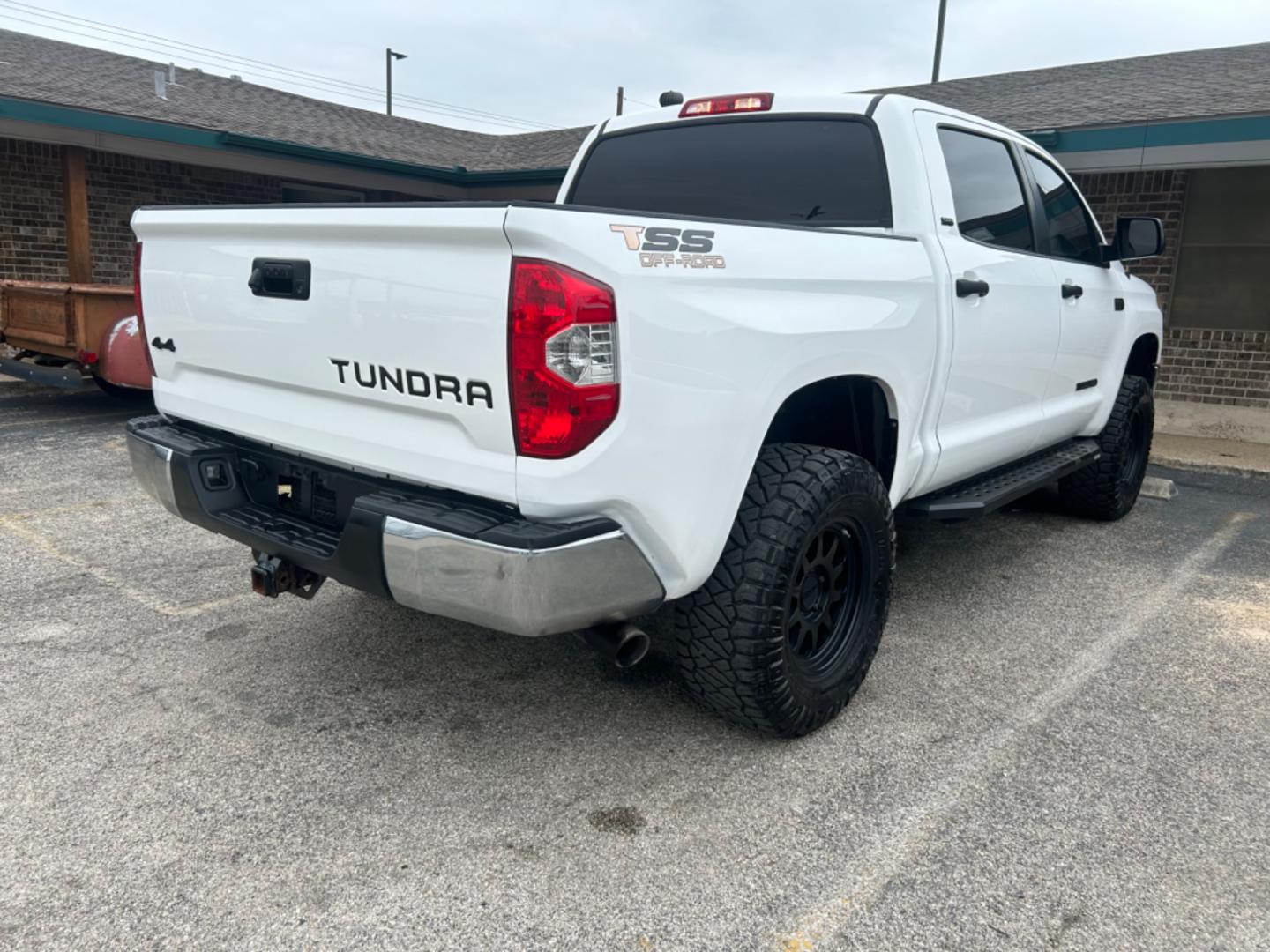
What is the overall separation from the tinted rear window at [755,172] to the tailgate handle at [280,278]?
4.75ft

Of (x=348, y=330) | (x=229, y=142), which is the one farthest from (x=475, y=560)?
(x=229, y=142)

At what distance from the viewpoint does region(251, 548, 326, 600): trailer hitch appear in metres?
3.00

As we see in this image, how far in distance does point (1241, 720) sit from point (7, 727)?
4.00m

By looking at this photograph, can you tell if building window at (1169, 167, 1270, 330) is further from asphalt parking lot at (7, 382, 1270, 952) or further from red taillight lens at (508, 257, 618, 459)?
red taillight lens at (508, 257, 618, 459)

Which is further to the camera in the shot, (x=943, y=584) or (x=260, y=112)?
(x=260, y=112)

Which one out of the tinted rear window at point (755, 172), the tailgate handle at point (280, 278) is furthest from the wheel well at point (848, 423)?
the tailgate handle at point (280, 278)

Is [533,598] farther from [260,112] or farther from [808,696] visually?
[260,112]

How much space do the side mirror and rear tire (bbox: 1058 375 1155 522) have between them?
0.86 metres

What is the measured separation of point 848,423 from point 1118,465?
9.83 feet

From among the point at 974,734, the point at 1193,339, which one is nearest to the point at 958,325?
the point at 974,734

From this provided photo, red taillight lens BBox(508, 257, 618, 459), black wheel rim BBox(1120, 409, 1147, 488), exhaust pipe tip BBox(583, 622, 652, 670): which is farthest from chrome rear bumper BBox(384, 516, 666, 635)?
black wheel rim BBox(1120, 409, 1147, 488)

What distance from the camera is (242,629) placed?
3877 millimetres

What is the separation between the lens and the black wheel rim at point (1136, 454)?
233 inches

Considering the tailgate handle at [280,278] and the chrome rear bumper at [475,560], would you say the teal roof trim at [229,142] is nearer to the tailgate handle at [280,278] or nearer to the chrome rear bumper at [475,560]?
the tailgate handle at [280,278]
